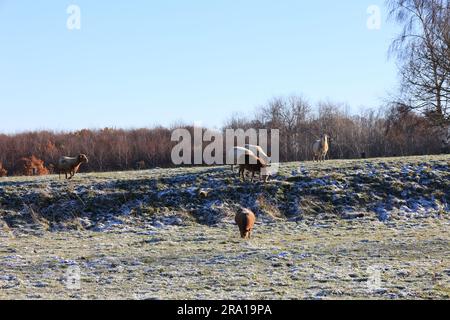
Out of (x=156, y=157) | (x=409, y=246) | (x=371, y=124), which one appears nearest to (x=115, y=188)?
(x=409, y=246)

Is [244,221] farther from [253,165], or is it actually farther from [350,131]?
[350,131]

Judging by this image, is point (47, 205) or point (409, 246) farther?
point (47, 205)

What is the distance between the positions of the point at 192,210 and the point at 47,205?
5.50 metres

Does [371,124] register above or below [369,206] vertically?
above

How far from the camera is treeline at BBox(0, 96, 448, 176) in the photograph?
50.9 meters

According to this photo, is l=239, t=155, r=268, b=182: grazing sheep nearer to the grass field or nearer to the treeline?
the grass field

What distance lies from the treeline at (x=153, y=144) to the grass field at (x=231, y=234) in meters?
23.2

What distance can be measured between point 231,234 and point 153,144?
38.9 metres

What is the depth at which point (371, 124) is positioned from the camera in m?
63.7

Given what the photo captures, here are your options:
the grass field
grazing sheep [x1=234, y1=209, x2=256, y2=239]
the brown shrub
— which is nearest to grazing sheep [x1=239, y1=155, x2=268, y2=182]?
the grass field

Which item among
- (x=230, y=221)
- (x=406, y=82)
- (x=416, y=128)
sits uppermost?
(x=406, y=82)

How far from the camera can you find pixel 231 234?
1814cm

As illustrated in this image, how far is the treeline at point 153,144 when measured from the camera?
5088cm

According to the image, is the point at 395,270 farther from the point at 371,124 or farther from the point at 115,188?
the point at 371,124
